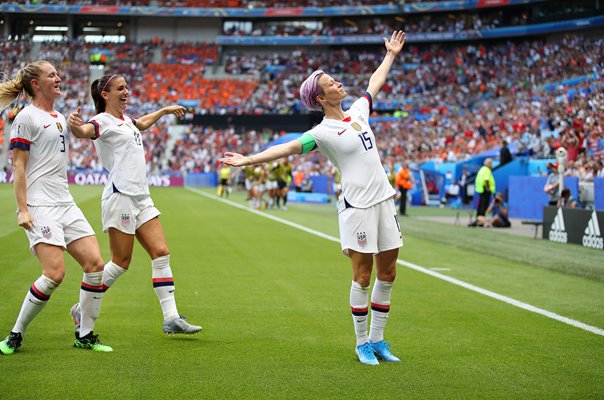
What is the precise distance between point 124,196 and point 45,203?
0.88 m

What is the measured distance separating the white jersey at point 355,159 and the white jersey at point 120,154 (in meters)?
1.82

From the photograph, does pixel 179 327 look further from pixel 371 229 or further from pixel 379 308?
pixel 371 229

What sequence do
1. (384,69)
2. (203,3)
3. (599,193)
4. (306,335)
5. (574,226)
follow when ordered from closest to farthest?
(384,69)
(306,335)
(574,226)
(599,193)
(203,3)

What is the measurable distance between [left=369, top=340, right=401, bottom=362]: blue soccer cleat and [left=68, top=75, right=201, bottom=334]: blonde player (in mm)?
1723

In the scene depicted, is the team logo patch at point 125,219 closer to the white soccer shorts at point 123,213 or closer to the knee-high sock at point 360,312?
the white soccer shorts at point 123,213

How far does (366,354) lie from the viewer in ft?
21.9

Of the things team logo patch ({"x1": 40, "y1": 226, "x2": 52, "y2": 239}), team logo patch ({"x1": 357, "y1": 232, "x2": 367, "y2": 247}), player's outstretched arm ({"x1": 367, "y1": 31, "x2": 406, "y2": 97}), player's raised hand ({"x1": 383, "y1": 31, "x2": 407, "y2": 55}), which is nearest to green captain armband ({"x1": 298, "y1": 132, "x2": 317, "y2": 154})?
team logo patch ({"x1": 357, "y1": 232, "x2": 367, "y2": 247})

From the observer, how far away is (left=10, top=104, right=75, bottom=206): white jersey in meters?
6.66

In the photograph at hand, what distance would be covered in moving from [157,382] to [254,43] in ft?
235

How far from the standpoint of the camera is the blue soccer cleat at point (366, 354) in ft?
21.6

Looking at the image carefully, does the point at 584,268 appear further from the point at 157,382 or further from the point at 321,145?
the point at 157,382

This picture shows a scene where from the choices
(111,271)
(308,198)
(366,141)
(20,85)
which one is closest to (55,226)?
(111,271)

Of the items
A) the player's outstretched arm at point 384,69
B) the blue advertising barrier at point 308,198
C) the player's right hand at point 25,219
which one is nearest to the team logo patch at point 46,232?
the player's right hand at point 25,219

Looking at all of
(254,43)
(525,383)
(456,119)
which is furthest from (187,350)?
(254,43)
